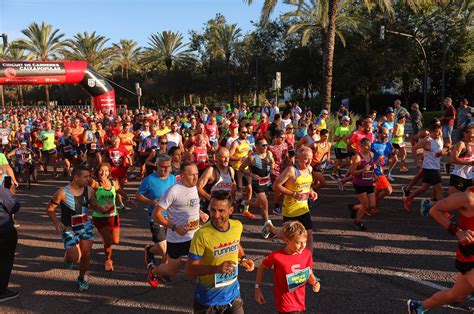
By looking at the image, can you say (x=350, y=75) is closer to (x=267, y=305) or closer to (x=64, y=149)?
(x=64, y=149)

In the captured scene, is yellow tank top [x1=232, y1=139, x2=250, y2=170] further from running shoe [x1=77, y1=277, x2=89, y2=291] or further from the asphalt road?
running shoe [x1=77, y1=277, x2=89, y2=291]

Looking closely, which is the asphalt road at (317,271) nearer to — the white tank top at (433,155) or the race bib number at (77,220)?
the race bib number at (77,220)

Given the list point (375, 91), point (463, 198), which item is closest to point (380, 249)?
point (463, 198)

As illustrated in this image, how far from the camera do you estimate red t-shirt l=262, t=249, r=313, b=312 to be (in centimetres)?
329

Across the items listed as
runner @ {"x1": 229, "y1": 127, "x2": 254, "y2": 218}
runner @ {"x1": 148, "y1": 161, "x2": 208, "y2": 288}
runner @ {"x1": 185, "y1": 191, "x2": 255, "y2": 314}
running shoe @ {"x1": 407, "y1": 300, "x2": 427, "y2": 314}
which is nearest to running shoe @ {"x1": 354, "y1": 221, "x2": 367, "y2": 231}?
runner @ {"x1": 229, "y1": 127, "x2": 254, "y2": 218}

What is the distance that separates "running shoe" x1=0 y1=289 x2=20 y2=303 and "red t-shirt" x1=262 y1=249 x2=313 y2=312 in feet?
11.2

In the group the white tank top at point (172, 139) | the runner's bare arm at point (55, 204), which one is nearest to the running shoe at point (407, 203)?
the white tank top at point (172, 139)

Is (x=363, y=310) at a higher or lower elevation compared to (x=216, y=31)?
lower

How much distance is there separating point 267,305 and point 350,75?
31.2 metres

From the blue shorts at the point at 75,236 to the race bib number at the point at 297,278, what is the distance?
2.82m

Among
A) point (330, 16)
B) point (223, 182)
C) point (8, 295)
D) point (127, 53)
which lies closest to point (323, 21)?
point (330, 16)

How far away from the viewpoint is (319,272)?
540 cm

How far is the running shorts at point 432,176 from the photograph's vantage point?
753 centimetres

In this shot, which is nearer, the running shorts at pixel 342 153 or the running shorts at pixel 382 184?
the running shorts at pixel 382 184
